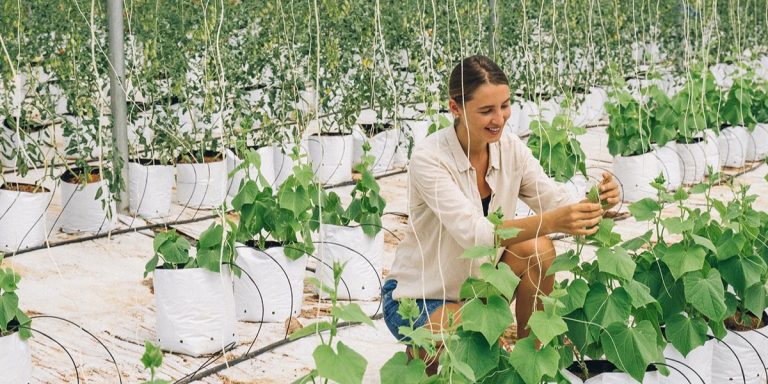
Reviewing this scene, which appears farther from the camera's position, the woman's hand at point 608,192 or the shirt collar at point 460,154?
the shirt collar at point 460,154

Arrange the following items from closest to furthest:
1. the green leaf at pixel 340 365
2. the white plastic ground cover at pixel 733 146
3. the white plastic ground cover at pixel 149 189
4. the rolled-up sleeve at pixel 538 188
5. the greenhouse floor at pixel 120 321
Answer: the green leaf at pixel 340 365 < the rolled-up sleeve at pixel 538 188 < the greenhouse floor at pixel 120 321 < the white plastic ground cover at pixel 149 189 < the white plastic ground cover at pixel 733 146

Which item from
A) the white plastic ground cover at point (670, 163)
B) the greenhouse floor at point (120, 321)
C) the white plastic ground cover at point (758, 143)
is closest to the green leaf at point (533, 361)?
the greenhouse floor at point (120, 321)

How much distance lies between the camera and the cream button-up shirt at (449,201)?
2754 millimetres

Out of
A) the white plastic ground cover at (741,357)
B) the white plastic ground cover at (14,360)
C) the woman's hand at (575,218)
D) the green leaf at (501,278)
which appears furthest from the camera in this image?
the white plastic ground cover at (741,357)

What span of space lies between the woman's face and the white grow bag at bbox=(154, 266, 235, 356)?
102 centimetres

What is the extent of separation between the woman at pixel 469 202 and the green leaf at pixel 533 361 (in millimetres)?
289

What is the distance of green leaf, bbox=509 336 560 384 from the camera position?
7.92 feet

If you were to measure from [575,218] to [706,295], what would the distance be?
22.0 inches

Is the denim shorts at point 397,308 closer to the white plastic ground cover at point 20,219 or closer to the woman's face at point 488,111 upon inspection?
the woman's face at point 488,111

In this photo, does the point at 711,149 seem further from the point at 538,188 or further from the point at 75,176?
the point at 75,176

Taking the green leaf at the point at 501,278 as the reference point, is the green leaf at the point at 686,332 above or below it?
below

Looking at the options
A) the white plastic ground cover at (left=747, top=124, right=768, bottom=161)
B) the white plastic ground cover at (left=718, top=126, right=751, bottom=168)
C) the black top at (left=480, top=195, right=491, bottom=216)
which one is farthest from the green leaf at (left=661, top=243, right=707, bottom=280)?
the white plastic ground cover at (left=747, top=124, right=768, bottom=161)

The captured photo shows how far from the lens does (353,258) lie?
13.0 feet

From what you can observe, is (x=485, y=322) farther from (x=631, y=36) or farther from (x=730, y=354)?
(x=631, y=36)
